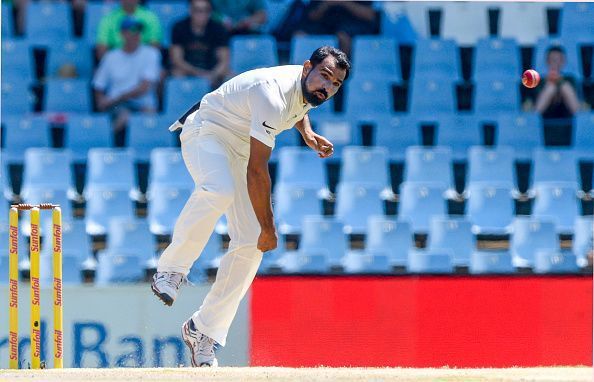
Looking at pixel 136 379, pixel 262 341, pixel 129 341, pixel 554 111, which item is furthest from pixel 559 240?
pixel 136 379

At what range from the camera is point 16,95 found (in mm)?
11008

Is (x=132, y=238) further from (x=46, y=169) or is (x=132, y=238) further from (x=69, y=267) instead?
(x=46, y=169)

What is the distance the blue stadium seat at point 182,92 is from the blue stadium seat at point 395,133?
4.87 ft

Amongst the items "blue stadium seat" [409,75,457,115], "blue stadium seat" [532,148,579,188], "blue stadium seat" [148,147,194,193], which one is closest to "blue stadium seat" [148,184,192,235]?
"blue stadium seat" [148,147,194,193]

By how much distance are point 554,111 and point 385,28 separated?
167 centimetres

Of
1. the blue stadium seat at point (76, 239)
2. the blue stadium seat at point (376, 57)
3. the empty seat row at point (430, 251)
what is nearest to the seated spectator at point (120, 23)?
the blue stadium seat at point (376, 57)

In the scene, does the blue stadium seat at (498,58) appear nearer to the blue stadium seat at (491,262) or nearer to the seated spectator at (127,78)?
the blue stadium seat at (491,262)

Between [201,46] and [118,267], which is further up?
[201,46]

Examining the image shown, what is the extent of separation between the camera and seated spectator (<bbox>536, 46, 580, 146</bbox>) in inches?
432

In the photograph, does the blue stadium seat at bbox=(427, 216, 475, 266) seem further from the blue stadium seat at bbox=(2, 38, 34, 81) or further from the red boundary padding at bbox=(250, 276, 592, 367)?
the blue stadium seat at bbox=(2, 38, 34, 81)

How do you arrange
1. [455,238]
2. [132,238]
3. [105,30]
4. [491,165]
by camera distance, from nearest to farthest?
[132,238]
[455,238]
[491,165]
[105,30]

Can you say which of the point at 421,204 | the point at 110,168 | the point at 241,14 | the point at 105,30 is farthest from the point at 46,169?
the point at 421,204

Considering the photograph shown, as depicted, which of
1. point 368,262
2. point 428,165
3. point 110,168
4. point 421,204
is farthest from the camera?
point 428,165

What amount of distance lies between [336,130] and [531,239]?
1.88 meters
